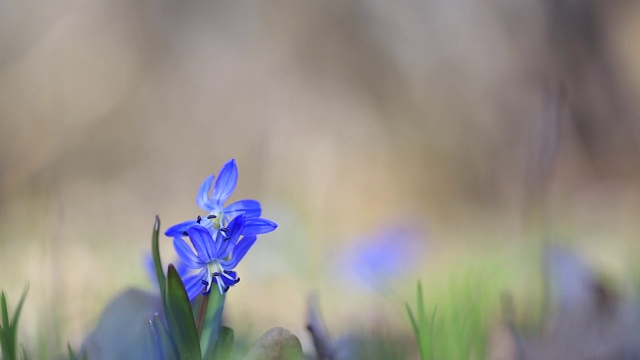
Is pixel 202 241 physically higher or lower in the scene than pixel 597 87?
lower

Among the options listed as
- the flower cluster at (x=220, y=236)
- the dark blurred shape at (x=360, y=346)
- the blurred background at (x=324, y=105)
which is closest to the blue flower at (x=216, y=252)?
the flower cluster at (x=220, y=236)

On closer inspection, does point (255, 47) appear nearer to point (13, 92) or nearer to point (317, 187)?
point (317, 187)

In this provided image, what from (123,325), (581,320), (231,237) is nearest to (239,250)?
(231,237)

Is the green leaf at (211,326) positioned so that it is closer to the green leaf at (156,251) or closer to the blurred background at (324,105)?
the green leaf at (156,251)

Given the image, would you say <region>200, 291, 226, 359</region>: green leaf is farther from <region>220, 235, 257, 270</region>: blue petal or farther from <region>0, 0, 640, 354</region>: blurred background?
<region>0, 0, 640, 354</region>: blurred background

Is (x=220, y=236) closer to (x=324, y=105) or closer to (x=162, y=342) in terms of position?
(x=162, y=342)

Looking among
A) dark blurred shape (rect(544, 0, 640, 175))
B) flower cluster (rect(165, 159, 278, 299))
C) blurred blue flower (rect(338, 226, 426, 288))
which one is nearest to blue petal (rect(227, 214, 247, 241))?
flower cluster (rect(165, 159, 278, 299))
